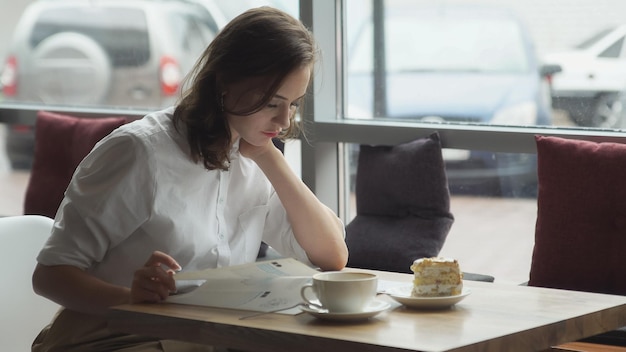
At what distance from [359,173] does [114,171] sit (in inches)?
72.2

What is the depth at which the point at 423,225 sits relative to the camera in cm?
366

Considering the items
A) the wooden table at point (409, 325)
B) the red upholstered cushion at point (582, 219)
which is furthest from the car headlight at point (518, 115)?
the wooden table at point (409, 325)

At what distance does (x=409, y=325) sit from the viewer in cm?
175

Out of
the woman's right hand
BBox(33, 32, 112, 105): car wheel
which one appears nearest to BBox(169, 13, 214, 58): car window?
BBox(33, 32, 112, 105): car wheel

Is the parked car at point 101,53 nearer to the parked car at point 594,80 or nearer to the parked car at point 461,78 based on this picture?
the parked car at point 461,78

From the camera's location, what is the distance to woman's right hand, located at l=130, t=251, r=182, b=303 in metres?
1.91

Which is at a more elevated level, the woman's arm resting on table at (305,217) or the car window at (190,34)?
the car window at (190,34)

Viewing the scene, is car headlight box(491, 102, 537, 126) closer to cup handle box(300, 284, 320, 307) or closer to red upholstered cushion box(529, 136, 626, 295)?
red upholstered cushion box(529, 136, 626, 295)

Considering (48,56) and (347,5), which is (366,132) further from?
(48,56)

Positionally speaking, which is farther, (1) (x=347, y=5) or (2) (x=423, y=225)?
(1) (x=347, y=5)

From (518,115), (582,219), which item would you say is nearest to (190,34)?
(518,115)

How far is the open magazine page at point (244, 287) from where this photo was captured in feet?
6.27

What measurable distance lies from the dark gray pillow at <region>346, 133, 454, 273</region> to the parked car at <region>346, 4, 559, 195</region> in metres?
0.30

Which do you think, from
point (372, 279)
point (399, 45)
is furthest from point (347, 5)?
point (372, 279)
